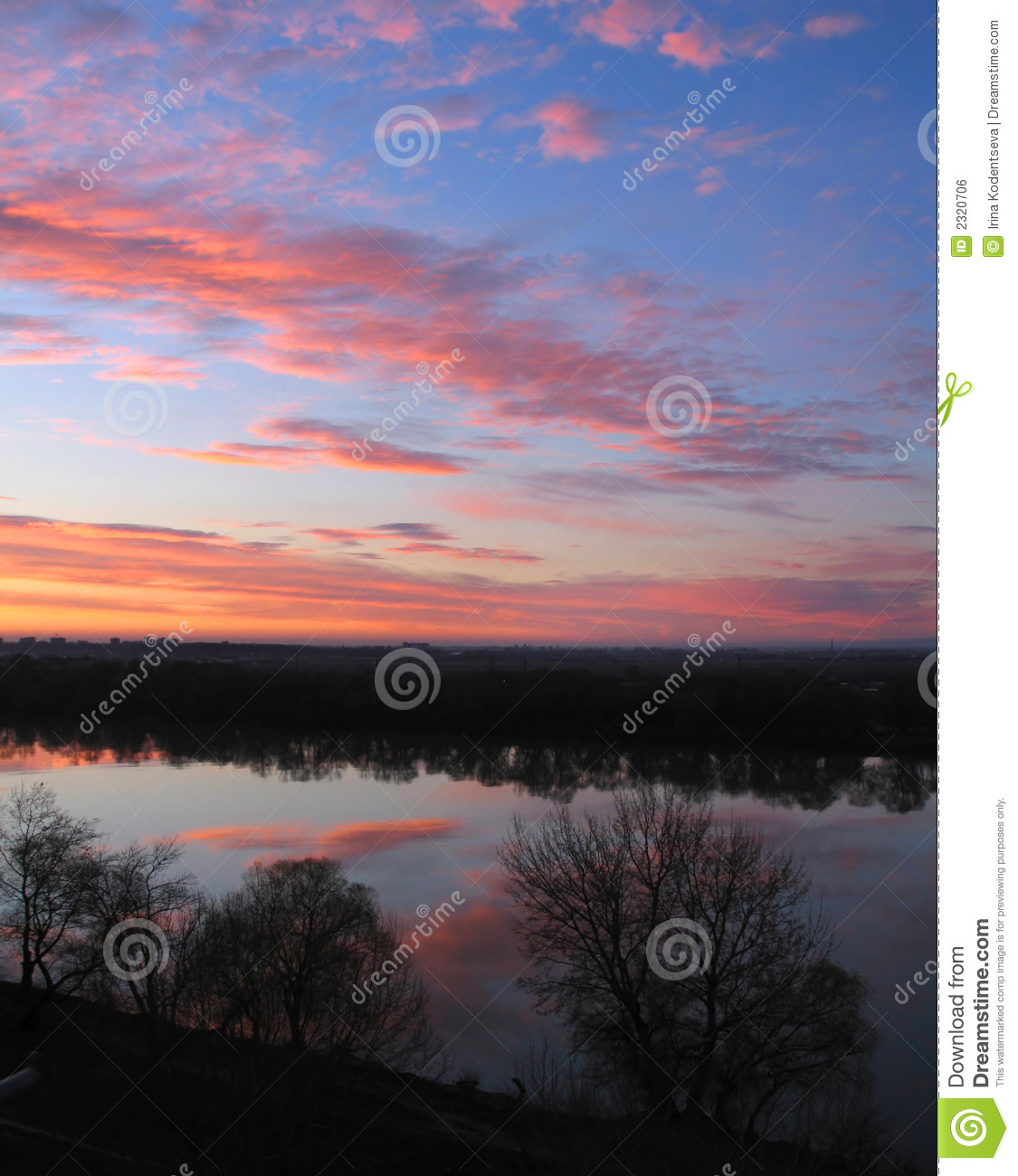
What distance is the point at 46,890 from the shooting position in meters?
28.6

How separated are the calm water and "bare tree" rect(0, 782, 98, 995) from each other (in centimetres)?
428

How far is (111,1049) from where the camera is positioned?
25.2m

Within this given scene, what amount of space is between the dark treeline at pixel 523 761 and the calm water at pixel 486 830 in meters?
0.17

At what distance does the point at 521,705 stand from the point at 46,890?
103ft

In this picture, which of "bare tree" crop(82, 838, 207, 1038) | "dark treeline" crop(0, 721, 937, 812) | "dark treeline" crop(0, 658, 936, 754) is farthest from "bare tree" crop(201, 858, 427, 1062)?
"dark treeline" crop(0, 658, 936, 754)

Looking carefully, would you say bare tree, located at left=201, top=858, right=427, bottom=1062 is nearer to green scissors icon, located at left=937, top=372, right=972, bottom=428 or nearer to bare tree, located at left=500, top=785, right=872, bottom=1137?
bare tree, located at left=500, top=785, right=872, bottom=1137

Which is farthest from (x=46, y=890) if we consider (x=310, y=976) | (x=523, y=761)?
(x=523, y=761)

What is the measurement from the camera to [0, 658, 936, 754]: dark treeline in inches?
1986

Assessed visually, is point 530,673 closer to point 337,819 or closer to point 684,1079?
point 337,819

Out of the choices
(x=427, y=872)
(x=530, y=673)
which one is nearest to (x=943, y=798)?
(x=427, y=872)

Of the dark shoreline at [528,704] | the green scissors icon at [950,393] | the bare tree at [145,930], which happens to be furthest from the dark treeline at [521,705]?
the green scissors icon at [950,393]

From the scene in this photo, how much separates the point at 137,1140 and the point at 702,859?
19.2 metres

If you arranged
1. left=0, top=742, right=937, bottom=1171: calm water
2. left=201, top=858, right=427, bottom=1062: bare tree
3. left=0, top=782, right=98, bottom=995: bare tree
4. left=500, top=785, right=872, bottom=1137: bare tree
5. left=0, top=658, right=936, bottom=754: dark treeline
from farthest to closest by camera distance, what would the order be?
left=0, top=658, right=936, bottom=754: dark treeline
left=0, top=742, right=937, bottom=1171: calm water
left=0, top=782, right=98, bottom=995: bare tree
left=201, top=858, right=427, bottom=1062: bare tree
left=500, top=785, right=872, bottom=1137: bare tree

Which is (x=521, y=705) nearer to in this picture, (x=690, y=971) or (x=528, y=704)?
(x=528, y=704)
